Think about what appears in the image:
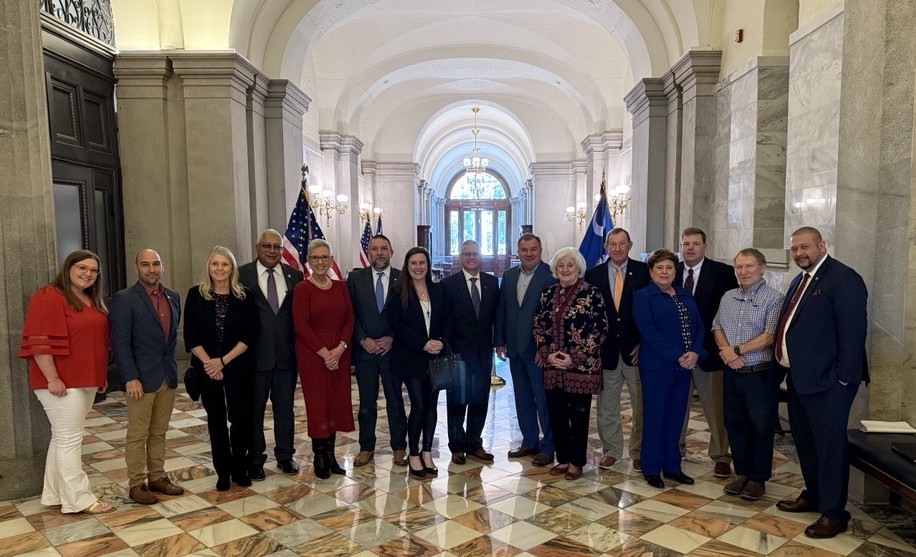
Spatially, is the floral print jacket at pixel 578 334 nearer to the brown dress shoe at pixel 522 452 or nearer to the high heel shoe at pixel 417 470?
the brown dress shoe at pixel 522 452

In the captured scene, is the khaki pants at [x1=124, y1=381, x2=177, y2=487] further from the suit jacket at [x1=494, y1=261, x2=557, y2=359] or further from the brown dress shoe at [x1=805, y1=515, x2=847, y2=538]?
the brown dress shoe at [x1=805, y1=515, x2=847, y2=538]

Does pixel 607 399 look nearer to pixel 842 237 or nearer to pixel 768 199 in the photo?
pixel 842 237

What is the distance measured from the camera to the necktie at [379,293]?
4921 mm

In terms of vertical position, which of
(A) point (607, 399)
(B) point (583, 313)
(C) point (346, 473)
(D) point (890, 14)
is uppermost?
(D) point (890, 14)

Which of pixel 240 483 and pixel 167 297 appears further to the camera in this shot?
pixel 240 483

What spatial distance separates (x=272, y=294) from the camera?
467 centimetres

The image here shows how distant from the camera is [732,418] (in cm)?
438

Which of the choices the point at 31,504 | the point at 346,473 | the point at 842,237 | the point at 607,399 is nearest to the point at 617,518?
the point at 607,399

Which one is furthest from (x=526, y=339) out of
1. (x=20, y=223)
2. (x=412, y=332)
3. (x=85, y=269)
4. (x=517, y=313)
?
(x=20, y=223)

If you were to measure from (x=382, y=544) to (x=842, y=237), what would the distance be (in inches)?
145

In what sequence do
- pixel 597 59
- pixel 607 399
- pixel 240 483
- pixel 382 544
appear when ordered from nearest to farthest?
pixel 382 544, pixel 240 483, pixel 607 399, pixel 597 59

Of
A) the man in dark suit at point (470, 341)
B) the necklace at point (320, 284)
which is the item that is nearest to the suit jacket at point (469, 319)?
the man in dark suit at point (470, 341)

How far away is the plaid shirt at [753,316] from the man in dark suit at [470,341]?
1.77 m

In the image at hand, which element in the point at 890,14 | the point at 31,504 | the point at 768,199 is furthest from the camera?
the point at 768,199
